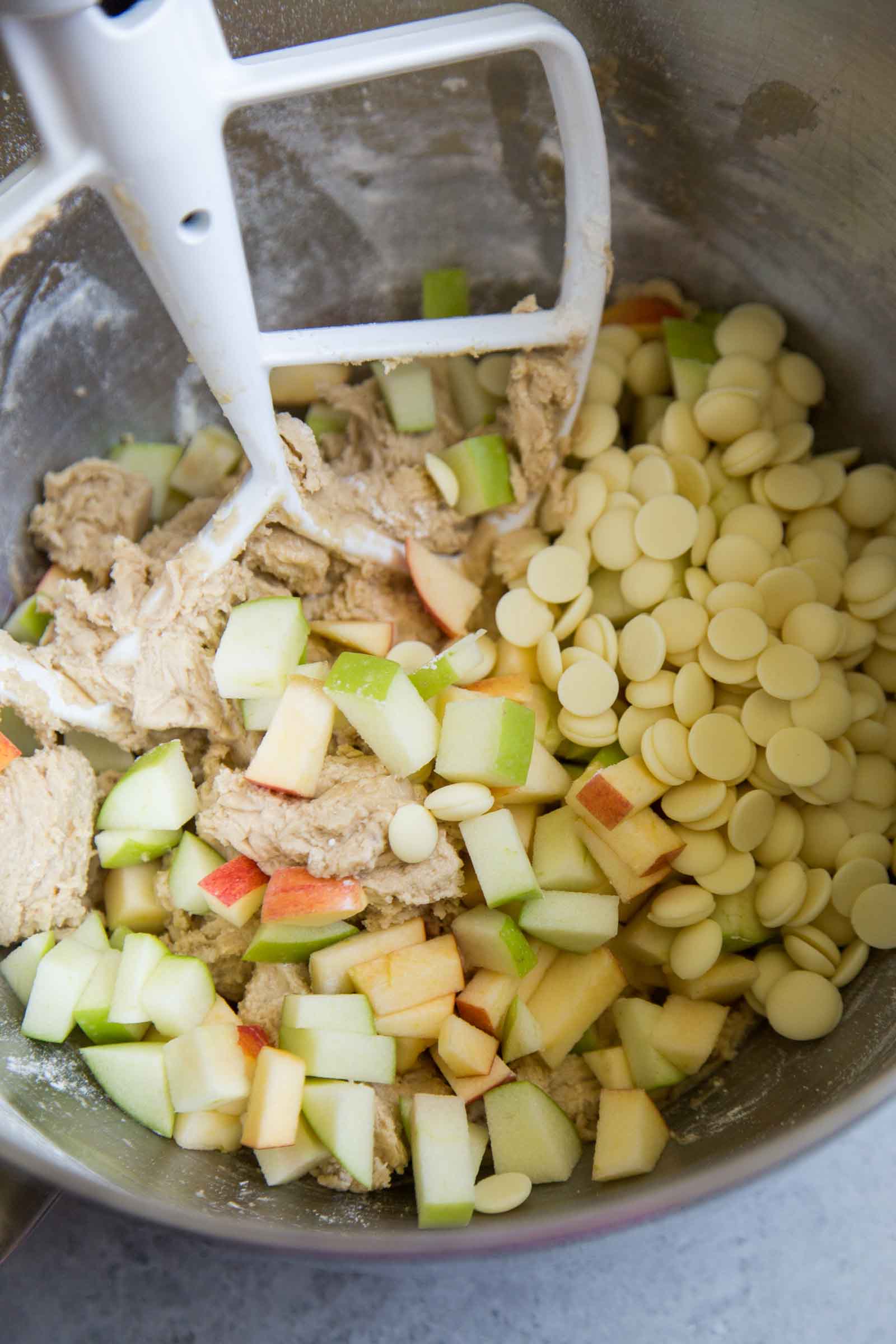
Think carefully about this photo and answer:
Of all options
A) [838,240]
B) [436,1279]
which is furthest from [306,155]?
[436,1279]

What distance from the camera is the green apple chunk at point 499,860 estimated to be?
1192mm

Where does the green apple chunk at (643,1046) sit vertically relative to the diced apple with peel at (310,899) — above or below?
below

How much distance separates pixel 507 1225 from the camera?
2.91ft

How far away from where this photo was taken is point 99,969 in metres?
1.22

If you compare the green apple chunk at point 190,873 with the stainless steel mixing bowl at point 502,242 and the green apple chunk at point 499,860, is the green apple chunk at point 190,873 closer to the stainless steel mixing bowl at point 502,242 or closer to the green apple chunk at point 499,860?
the stainless steel mixing bowl at point 502,242

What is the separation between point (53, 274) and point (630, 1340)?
4.83ft

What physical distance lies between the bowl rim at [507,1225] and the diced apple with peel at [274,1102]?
197 mm

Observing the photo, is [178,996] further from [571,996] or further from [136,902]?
[571,996]

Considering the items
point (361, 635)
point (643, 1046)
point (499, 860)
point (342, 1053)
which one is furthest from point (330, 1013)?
point (361, 635)

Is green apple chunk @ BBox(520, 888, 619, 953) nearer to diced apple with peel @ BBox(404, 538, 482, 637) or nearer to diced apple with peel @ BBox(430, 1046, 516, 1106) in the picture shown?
diced apple with peel @ BBox(430, 1046, 516, 1106)

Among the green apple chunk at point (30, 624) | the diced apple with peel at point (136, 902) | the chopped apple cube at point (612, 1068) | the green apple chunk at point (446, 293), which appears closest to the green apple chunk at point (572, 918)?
the chopped apple cube at point (612, 1068)

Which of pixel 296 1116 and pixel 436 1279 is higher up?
pixel 296 1116

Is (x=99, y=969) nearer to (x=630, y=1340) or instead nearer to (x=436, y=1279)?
(x=436, y=1279)

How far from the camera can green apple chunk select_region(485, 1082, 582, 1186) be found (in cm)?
113
